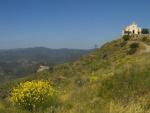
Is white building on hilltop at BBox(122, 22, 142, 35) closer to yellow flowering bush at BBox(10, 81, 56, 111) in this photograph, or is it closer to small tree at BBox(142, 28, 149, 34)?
small tree at BBox(142, 28, 149, 34)

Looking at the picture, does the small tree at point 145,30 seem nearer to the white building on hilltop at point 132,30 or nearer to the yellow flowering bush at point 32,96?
the white building on hilltop at point 132,30

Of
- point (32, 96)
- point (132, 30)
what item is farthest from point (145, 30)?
point (32, 96)

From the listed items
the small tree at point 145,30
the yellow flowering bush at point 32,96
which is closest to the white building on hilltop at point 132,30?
the small tree at point 145,30

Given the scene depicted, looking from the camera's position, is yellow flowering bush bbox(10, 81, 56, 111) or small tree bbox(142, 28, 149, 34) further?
small tree bbox(142, 28, 149, 34)

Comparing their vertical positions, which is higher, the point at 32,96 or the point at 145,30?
the point at 145,30

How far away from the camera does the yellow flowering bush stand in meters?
11.0

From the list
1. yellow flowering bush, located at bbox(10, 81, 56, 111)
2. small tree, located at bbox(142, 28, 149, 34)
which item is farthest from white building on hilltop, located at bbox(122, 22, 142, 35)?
yellow flowering bush, located at bbox(10, 81, 56, 111)

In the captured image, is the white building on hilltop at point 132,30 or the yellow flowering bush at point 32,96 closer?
the yellow flowering bush at point 32,96

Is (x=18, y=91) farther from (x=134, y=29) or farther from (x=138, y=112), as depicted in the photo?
(x=134, y=29)

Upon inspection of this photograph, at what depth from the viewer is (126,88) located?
1288 cm

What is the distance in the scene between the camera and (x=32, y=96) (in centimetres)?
1102

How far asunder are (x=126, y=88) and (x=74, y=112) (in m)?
3.92

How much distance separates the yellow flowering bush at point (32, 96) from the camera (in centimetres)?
1095

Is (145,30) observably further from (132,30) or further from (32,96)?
(32,96)
